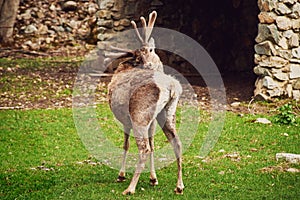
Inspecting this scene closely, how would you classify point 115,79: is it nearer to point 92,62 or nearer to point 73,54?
point 92,62

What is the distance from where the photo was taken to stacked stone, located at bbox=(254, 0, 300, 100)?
11977 mm

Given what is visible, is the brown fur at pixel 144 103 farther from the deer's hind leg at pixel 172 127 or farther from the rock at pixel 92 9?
the rock at pixel 92 9

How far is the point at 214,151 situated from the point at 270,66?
3477 millimetres

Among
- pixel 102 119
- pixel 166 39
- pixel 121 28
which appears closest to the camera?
pixel 102 119

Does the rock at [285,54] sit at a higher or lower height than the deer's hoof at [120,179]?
higher

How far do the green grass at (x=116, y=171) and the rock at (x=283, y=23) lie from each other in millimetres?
2041

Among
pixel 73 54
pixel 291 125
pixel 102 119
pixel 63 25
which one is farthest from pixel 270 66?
pixel 63 25


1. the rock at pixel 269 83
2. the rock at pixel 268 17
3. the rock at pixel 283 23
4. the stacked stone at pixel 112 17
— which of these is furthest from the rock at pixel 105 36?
the rock at pixel 283 23

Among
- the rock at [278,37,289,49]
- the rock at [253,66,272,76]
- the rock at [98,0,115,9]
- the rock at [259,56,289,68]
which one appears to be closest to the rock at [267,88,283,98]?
the rock at [253,66,272,76]

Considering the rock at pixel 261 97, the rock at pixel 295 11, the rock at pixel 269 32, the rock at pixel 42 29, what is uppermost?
the rock at pixel 295 11

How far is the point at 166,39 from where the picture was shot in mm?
15977

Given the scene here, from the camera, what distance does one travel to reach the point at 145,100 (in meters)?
6.69

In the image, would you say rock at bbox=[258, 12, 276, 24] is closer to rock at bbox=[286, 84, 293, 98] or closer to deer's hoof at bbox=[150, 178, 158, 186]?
rock at bbox=[286, 84, 293, 98]

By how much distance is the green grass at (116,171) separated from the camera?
6957 mm
